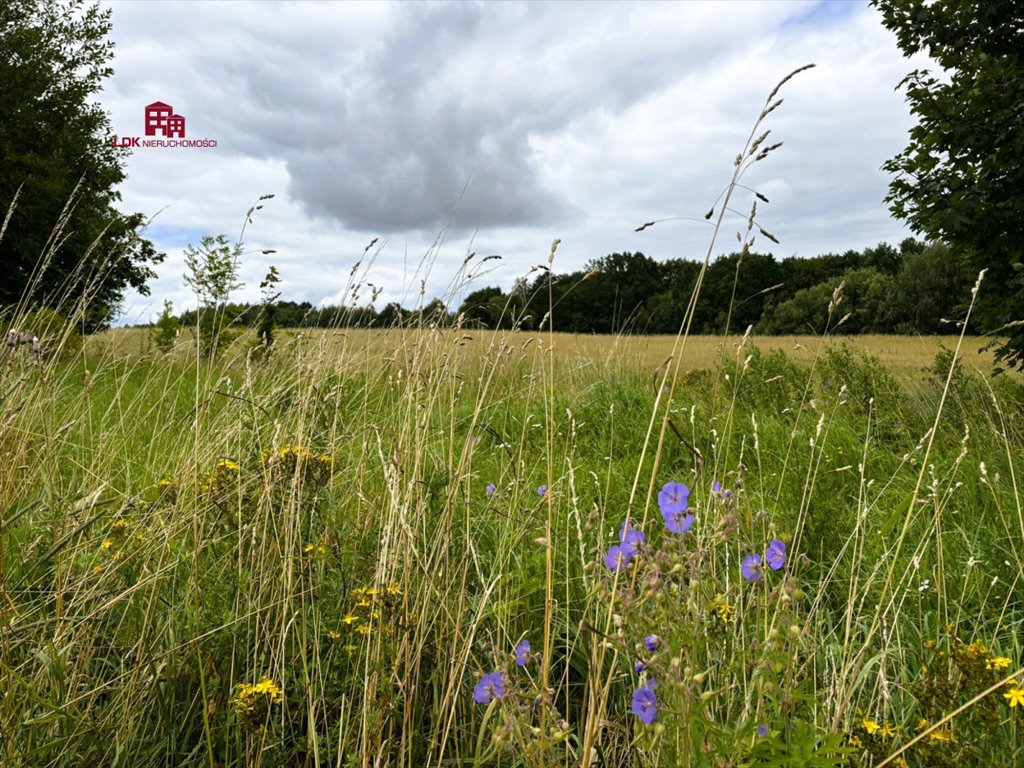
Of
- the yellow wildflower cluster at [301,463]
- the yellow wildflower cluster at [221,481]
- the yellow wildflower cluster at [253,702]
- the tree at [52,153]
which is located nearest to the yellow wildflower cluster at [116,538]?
the yellow wildflower cluster at [221,481]

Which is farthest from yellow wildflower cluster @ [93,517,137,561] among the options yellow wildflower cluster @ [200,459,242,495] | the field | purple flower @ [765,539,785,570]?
purple flower @ [765,539,785,570]

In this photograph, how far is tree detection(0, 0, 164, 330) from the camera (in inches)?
541

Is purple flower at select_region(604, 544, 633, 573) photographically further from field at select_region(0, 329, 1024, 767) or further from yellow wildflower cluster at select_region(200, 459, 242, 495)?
yellow wildflower cluster at select_region(200, 459, 242, 495)

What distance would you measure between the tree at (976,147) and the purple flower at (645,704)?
553cm

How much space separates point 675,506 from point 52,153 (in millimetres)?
17450

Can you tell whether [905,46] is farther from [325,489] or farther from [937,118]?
[325,489]

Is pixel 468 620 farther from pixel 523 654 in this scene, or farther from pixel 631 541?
pixel 631 541

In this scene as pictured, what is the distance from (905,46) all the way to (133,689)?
7.86 m

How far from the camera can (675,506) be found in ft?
4.46

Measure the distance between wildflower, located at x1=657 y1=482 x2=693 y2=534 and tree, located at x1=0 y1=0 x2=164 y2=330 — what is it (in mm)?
13693

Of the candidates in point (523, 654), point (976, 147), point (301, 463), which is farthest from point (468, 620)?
A: point (976, 147)

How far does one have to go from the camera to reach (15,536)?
273cm

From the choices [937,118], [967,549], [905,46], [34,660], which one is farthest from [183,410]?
[905,46]

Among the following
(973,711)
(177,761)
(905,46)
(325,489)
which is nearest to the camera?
(973,711)
